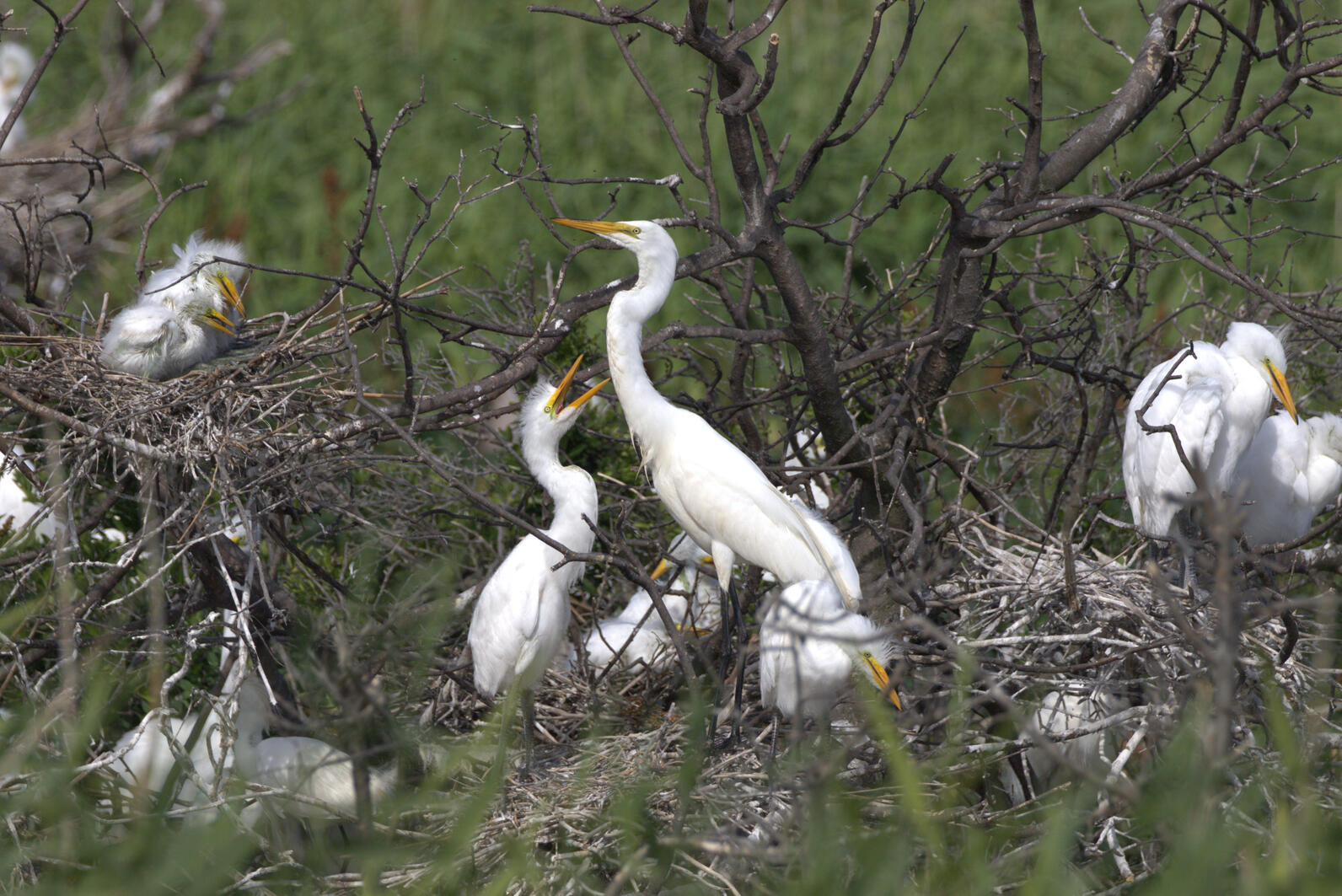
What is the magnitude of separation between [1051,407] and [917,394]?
3.36ft

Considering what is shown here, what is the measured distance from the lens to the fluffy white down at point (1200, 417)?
273 centimetres

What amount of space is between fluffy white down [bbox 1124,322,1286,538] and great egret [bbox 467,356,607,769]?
132 centimetres

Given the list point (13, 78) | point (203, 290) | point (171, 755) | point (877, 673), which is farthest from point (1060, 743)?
point (13, 78)

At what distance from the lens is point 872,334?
3.41 m

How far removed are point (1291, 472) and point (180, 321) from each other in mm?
2837

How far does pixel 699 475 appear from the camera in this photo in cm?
256

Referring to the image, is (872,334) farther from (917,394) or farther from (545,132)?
(545,132)

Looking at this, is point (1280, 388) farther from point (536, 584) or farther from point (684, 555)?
point (536, 584)

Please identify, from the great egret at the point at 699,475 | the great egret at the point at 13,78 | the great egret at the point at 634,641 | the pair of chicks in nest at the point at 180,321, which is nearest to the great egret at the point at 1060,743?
the great egret at the point at 699,475

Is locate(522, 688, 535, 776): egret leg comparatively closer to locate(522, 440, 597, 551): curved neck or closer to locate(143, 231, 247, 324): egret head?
locate(522, 440, 597, 551): curved neck

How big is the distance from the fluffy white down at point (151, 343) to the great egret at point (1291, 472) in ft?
8.76

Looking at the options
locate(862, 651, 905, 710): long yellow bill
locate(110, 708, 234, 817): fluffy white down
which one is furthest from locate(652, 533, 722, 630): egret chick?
locate(110, 708, 234, 817): fluffy white down

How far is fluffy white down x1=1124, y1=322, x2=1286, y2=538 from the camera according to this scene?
273 centimetres

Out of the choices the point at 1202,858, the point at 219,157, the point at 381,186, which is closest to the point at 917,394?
the point at 1202,858
